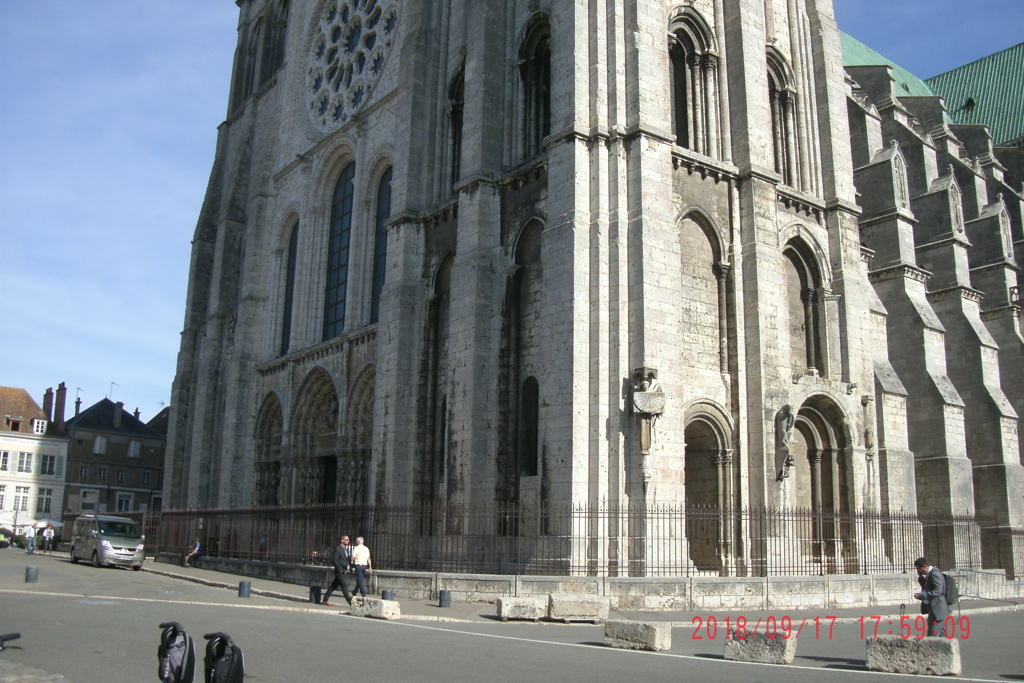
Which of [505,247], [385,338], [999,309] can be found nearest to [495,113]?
[505,247]

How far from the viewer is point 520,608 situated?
41.1 ft

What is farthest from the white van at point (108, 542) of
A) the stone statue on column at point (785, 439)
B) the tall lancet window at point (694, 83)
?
the tall lancet window at point (694, 83)

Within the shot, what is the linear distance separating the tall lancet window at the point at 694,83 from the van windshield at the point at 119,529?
59.7 feet

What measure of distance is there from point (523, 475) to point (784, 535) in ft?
17.7

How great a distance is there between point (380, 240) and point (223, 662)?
22.4 meters

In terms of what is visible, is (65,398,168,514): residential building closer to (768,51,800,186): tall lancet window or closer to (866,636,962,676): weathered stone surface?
(768,51,800,186): tall lancet window

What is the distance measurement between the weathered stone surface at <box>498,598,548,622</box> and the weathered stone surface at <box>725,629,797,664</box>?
3873 millimetres

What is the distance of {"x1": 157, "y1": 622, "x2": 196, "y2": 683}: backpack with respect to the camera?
16.8 ft

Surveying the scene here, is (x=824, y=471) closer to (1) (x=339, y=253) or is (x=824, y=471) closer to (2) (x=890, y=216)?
(2) (x=890, y=216)

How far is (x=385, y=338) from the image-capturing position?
73.6 feet

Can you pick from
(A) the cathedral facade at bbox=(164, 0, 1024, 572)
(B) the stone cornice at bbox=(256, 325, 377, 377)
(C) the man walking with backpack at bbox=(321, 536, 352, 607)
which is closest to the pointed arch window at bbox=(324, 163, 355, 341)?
(A) the cathedral facade at bbox=(164, 0, 1024, 572)

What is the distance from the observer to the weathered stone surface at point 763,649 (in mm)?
8891

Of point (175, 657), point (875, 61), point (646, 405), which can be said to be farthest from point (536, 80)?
point (875, 61)

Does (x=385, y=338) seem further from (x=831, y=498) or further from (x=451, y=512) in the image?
(x=831, y=498)
